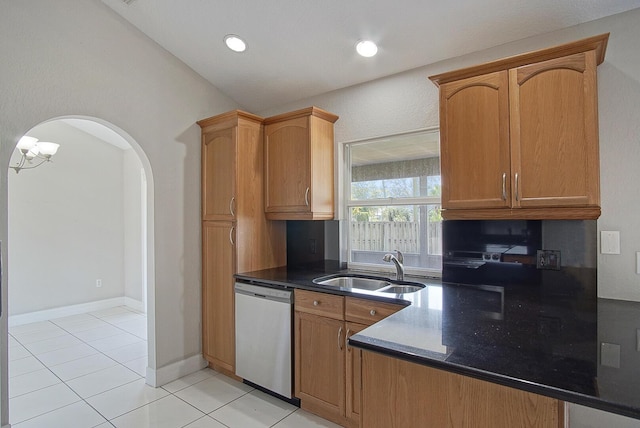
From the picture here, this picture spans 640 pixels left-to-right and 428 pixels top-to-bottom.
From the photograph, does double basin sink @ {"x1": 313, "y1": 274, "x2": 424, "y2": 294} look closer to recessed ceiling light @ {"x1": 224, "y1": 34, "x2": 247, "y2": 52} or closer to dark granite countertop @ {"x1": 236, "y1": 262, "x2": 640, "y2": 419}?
dark granite countertop @ {"x1": 236, "y1": 262, "x2": 640, "y2": 419}

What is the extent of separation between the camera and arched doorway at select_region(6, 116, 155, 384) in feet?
14.4

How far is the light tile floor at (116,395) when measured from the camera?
2.25m

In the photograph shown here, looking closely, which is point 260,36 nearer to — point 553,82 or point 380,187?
point 380,187

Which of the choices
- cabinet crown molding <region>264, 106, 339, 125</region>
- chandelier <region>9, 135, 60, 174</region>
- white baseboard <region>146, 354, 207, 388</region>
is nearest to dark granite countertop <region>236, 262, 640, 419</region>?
cabinet crown molding <region>264, 106, 339, 125</region>

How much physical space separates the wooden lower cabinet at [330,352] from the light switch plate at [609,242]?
1174 millimetres

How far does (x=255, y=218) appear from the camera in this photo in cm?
288

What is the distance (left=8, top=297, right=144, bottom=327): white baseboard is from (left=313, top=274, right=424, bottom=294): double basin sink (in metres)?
3.73

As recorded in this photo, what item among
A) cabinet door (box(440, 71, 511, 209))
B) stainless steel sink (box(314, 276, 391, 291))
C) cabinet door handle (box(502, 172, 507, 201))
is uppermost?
cabinet door (box(440, 71, 511, 209))

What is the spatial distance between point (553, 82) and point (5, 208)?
3.19m

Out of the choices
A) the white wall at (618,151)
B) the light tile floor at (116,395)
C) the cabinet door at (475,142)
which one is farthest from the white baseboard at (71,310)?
the white wall at (618,151)

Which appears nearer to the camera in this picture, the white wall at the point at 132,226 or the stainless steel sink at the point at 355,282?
the stainless steel sink at the point at 355,282

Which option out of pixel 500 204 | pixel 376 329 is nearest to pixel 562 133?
pixel 500 204

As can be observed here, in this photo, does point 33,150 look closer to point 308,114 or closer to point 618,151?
point 308,114

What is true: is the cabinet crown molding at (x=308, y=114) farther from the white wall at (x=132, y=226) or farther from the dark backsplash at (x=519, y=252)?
the white wall at (x=132, y=226)
